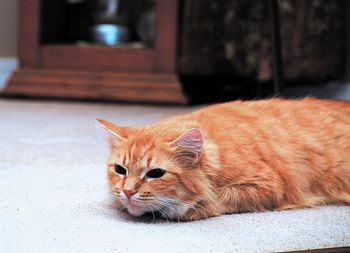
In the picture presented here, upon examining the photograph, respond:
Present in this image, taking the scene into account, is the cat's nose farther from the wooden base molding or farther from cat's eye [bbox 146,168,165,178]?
the wooden base molding

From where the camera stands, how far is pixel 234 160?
1.05 m

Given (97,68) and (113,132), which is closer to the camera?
(113,132)

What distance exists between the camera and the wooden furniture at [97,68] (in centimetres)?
261

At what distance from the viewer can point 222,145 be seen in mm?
1069

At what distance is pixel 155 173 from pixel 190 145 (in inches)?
3.1

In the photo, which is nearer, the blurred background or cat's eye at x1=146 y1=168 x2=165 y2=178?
cat's eye at x1=146 y1=168 x2=165 y2=178

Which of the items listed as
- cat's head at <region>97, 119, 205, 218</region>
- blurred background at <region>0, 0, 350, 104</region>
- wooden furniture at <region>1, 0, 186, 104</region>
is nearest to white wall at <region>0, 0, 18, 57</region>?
blurred background at <region>0, 0, 350, 104</region>

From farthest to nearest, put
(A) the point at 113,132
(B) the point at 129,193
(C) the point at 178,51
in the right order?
(C) the point at 178,51 → (A) the point at 113,132 → (B) the point at 129,193

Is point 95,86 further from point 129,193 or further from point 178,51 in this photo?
point 129,193

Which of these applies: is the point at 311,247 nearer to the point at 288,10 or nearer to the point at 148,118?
the point at 148,118

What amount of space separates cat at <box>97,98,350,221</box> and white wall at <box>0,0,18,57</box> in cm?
231

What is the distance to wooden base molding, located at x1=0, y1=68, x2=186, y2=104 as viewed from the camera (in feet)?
8.57

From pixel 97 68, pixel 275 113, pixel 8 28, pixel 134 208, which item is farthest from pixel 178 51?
pixel 134 208

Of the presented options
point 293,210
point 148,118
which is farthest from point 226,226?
point 148,118
